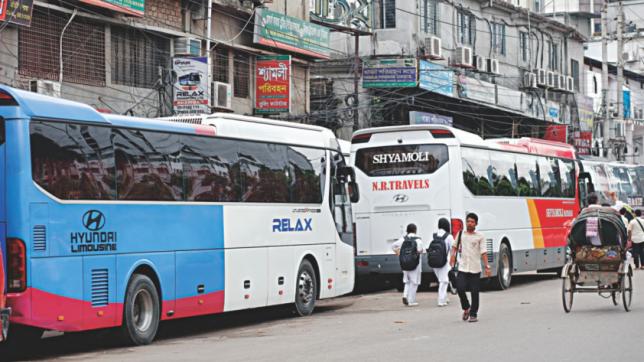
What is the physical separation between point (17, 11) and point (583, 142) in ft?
126

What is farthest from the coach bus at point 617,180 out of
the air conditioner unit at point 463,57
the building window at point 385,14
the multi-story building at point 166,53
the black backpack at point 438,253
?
the black backpack at point 438,253

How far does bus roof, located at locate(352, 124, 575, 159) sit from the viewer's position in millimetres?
22516

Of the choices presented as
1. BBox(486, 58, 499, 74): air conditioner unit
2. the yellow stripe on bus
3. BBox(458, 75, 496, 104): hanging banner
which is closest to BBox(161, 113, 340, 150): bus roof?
the yellow stripe on bus

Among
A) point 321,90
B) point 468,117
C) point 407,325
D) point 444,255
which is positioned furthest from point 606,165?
point 407,325

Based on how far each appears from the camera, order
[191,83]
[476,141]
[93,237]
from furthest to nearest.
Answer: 1. [191,83]
2. [476,141]
3. [93,237]

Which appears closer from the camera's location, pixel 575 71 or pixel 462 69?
pixel 462 69

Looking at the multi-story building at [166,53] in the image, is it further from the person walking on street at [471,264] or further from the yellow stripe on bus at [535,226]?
the person walking on street at [471,264]

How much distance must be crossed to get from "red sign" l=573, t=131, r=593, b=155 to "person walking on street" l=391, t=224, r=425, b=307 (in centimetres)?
3530

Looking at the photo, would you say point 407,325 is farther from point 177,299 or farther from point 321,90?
point 321,90

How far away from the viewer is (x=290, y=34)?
32.5 meters

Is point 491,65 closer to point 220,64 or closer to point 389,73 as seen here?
point 389,73

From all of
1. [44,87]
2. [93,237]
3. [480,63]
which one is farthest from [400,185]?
[480,63]

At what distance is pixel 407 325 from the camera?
16.3 metres

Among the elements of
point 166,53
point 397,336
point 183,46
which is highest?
point 183,46
